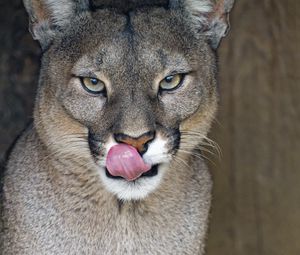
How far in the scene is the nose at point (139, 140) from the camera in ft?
15.5

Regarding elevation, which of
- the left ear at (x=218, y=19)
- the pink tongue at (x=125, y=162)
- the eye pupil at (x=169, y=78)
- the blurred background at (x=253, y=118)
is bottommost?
the blurred background at (x=253, y=118)

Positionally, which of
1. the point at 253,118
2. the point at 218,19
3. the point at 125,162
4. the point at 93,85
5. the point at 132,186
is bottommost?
the point at 253,118

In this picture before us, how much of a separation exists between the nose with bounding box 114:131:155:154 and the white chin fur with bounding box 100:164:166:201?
0.22m

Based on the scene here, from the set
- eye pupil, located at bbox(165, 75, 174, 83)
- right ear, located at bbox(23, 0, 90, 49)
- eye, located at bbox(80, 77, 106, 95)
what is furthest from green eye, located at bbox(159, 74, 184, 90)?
right ear, located at bbox(23, 0, 90, 49)

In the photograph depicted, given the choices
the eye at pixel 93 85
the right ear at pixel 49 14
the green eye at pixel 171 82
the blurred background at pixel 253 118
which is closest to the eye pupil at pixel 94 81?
→ the eye at pixel 93 85

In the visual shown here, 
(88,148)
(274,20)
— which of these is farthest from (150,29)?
(274,20)

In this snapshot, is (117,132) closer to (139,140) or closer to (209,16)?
(139,140)

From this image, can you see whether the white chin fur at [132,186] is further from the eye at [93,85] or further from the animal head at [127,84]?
the eye at [93,85]

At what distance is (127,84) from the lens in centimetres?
487

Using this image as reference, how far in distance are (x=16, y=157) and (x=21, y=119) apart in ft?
4.98

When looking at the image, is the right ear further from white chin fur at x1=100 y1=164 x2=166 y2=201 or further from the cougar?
white chin fur at x1=100 y1=164 x2=166 y2=201

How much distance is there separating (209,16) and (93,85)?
2.58 ft

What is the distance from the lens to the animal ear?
17.4ft

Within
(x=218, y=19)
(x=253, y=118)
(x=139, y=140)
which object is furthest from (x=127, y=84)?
(x=253, y=118)
